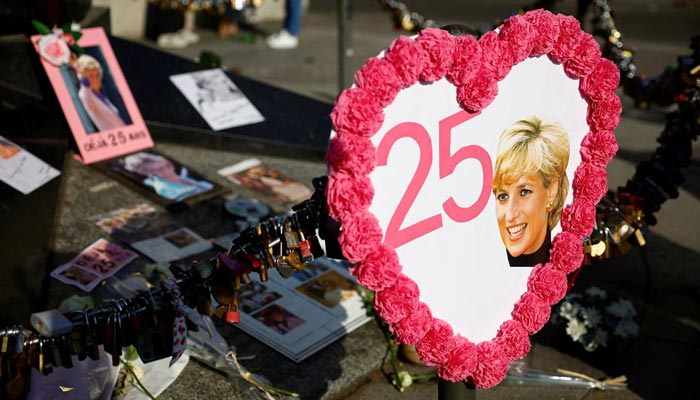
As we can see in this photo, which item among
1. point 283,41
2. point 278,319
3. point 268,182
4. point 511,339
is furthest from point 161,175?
point 283,41

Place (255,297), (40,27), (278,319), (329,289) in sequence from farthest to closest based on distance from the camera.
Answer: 1. (40,27)
2. (329,289)
3. (255,297)
4. (278,319)

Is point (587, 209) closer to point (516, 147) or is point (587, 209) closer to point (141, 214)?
point (516, 147)

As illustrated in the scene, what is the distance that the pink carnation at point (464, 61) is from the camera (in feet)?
5.40

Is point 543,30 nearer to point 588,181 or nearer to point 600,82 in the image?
point 600,82

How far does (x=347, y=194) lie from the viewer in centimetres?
158

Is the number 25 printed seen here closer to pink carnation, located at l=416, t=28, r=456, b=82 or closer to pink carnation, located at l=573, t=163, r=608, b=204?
pink carnation, located at l=416, t=28, r=456, b=82

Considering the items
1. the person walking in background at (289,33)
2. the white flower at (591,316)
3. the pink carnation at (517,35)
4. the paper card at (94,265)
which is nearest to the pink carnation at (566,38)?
the pink carnation at (517,35)

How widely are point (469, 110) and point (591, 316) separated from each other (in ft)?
5.59

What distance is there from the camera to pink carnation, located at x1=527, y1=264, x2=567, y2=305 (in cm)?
196

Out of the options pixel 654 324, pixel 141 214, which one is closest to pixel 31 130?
pixel 141 214

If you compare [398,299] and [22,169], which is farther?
[22,169]

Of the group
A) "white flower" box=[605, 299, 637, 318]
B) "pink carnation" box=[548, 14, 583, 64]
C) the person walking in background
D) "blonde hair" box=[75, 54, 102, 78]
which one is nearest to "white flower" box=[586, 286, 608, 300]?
"white flower" box=[605, 299, 637, 318]

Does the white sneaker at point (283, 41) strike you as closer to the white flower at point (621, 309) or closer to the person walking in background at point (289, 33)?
the person walking in background at point (289, 33)

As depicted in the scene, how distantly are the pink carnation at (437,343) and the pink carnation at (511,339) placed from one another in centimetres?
17
